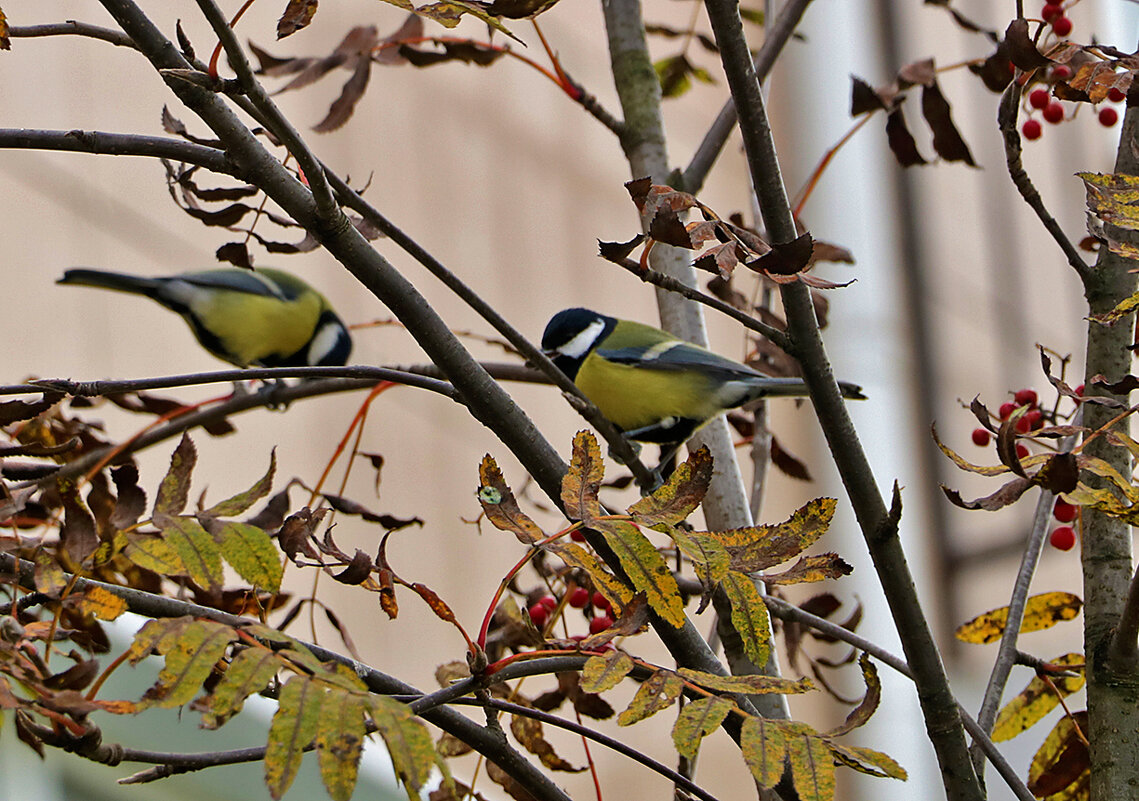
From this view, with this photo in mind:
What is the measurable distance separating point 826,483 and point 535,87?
201 cm

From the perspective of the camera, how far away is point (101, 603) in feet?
1.99

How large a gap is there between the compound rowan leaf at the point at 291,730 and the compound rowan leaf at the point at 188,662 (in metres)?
0.04

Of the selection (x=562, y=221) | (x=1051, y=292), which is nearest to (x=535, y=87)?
(x=562, y=221)

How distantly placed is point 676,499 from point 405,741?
20 cm

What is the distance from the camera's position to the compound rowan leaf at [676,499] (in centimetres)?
63

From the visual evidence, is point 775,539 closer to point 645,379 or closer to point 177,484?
point 177,484

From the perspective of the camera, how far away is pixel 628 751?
71 cm

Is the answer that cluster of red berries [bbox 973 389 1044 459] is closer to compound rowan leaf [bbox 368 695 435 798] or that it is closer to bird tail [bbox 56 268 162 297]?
compound rowan leaf [bbox 368 695 435 798]

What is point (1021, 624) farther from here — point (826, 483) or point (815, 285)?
point (826, 483)

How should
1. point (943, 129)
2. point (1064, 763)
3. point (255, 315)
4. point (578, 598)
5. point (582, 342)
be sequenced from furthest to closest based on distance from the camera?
point (255, 315)
point (582, 342)
point (578, 598)
point (943, 129)
point (1064, 763)

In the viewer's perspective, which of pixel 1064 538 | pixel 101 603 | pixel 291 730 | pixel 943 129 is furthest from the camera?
pixel 1064 538

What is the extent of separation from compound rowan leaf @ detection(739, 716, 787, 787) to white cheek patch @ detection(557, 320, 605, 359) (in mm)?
1486

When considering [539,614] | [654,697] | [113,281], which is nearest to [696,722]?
[654,697]

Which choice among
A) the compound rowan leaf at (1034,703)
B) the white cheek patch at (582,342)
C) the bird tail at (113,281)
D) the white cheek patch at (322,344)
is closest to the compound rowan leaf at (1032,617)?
the compound rowan leaf at (1034,703)
